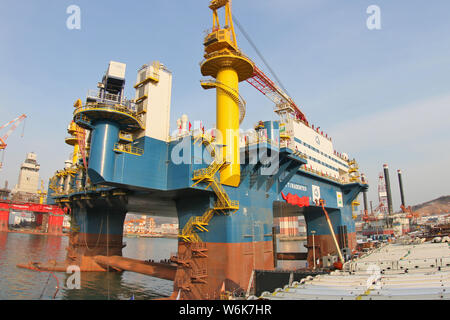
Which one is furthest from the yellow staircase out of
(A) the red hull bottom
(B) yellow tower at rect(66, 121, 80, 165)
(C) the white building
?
(C) the white building

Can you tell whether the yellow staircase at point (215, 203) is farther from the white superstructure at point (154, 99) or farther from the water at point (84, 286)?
the water at point (84, 286)

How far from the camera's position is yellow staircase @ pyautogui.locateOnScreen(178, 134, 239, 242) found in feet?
89.2

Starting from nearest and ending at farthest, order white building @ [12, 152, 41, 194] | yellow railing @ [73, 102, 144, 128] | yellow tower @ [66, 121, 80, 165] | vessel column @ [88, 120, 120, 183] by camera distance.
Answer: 1. vessel column @ [88, 120, 120, 183]
2. yellow railing @ [73, 102, 144, 128]
3. yellow tower @ [66, 121, 80, 165]
4. white building @ [12, 152, 41, 194]

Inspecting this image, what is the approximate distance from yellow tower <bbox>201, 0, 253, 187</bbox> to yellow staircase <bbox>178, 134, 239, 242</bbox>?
1.17 meters

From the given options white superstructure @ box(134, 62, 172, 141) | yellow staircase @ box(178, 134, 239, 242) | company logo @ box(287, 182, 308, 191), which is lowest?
yellow staircase @ box(178, 134, 239, 242)

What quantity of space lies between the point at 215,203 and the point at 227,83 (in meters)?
13.3

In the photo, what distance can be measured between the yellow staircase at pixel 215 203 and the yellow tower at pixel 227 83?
117cm

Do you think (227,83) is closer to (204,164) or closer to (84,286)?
(204,164)

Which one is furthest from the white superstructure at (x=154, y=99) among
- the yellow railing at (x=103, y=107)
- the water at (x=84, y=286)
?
the water at (x=84, y=286)

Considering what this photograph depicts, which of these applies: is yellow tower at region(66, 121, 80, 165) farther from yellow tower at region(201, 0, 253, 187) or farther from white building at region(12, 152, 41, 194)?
white building at region(12, 152, 41, 194)

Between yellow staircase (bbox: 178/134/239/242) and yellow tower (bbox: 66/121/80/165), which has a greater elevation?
yellow tower (bbox: 66/121/80/165)

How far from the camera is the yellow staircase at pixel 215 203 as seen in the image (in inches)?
1070

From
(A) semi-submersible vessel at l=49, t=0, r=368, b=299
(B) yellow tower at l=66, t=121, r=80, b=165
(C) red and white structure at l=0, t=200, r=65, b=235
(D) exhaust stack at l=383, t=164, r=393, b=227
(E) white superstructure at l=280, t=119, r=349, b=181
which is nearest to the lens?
(A) semi-submersible vessel at l=49, t=0, r=368, b=299

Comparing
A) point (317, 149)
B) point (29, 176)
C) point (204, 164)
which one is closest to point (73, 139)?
point (204, 164)
